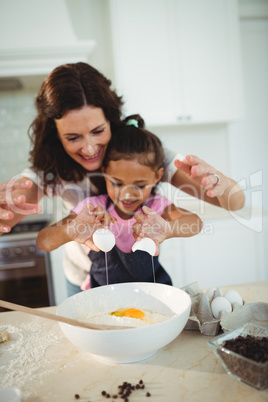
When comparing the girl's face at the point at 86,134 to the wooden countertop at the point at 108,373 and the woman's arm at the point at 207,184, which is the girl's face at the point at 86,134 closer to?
the woman's arm at the point at 207,184

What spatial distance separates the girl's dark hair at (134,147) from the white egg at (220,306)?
0.63m

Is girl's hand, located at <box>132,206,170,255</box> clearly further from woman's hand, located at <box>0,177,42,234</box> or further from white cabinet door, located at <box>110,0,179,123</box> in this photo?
white cabinet door, located at <box>110,0,179,123</box>

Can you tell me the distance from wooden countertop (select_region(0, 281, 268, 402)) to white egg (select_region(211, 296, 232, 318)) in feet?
0.24

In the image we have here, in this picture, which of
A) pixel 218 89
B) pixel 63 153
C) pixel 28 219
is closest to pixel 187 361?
pixel 63 153

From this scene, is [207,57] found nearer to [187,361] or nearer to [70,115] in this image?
[70,115]

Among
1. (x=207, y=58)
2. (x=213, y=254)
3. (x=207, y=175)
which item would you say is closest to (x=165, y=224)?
(x=207, y=175)

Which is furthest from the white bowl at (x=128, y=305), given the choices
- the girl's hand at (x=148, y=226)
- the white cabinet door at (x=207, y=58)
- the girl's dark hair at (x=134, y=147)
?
the white cabinet door at (x=207, y=58)

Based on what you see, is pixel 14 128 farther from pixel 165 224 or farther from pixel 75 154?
pixel 165 224

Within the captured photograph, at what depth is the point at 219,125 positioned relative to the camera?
3.13 metres

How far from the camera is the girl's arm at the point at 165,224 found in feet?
3.38

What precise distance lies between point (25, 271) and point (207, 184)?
1.72m

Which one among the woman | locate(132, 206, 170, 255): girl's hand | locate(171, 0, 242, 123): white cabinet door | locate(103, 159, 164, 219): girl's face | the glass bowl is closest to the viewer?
the glass bowl

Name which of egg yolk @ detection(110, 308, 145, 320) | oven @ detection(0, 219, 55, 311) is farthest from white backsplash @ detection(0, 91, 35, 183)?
egg yolk @ detection(110, 308, 145, 320)

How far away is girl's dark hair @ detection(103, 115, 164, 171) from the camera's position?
140 centimetres
